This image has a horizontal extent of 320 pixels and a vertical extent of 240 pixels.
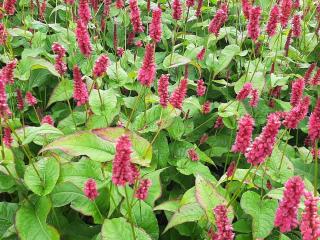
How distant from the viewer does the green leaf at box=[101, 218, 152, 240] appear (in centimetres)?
196

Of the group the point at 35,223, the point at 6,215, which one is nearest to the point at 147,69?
the point at 35,223

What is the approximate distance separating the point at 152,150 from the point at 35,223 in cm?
77

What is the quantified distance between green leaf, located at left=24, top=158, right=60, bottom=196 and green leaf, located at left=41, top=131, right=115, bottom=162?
7.5 inches

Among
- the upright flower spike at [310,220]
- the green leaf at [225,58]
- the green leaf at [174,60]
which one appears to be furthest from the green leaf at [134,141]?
the green leaf at [225,58]

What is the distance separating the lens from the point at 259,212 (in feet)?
7.36

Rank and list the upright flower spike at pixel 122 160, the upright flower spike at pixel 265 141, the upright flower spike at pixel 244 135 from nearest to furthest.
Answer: the upright flower spike at pixel 122 160 < the upright flower spike at pixel 265 141 < the upright flower spike at pixel 244 135

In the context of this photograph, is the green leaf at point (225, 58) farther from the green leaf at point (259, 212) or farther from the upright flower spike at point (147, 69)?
the green leaf at point (259, 212)

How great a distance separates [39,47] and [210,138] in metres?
1.55

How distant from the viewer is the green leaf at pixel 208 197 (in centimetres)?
204

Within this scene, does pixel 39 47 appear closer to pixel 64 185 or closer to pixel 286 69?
pixel 64 185

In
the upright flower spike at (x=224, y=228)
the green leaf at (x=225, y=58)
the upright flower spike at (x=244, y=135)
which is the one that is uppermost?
the upright flower spike at (x=244, y=135)

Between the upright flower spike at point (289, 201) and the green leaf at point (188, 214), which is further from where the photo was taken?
the green leaf at point (188, 214)

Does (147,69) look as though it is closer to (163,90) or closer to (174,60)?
(163,90)

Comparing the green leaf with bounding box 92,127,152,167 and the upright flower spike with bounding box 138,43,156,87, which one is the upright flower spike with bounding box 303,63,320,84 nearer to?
the upright flower spike with bounding box 138,43,156,87
